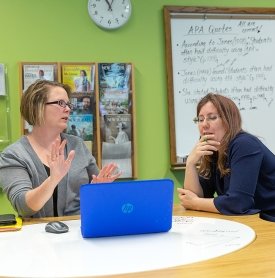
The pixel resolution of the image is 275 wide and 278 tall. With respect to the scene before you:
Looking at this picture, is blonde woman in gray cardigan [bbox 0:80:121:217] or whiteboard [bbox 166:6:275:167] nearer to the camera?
blonde woman in gray cardigan [bbox 0:80:121:217]

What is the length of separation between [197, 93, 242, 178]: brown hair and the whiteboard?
2.83 feet

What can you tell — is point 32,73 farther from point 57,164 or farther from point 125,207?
point 125,207

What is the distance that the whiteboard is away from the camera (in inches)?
117

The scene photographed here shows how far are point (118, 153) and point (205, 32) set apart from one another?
3.56ft

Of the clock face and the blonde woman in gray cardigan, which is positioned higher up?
the clock face

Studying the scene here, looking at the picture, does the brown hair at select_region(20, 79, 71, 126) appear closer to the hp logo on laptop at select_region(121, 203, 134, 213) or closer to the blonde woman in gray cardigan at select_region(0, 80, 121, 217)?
the blonde woman in gray cardigan at select_region(0, 80, 121, 217)

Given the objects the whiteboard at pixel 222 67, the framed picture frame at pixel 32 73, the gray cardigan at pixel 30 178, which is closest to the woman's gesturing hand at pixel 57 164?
the gray cardigan at pixel 30 178

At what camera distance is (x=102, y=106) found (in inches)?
111

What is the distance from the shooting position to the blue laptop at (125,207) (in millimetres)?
1275

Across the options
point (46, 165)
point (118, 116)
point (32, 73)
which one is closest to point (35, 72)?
point (32, 73)

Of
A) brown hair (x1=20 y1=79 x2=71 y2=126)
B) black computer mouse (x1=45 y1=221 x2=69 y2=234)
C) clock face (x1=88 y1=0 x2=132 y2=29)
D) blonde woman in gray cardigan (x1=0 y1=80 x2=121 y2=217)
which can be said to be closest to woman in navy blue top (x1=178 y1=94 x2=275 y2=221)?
blonde woman in gray cardigan (x1=0 y1=80 x2=121 y2=217)

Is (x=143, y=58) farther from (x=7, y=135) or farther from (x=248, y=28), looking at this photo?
(x=7, y=135)

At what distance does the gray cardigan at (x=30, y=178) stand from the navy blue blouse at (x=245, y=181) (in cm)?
62

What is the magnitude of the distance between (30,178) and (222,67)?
172 cm
